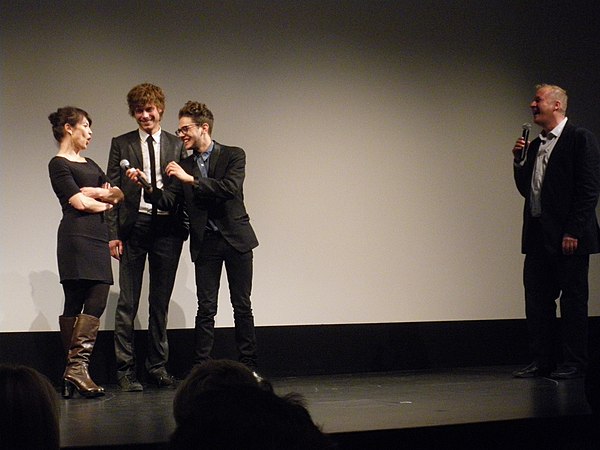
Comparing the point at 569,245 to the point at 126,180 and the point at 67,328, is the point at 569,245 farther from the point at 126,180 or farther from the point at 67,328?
the point at 67,328

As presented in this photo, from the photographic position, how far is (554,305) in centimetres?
455

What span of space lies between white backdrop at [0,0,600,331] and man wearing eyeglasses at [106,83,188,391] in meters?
0.51

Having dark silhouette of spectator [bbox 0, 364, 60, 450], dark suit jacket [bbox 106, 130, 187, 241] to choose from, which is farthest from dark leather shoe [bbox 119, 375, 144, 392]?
dark silhouette of spectator [bbox 0, 364, 60, 450]

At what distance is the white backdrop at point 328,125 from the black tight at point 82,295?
726 mm

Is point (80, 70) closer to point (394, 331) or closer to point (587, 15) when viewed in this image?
point (394, 331)

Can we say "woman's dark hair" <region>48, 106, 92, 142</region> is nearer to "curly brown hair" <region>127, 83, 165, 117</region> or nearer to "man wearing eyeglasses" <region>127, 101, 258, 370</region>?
"curly brown hair" <region>127, 83, 165, 117</region>

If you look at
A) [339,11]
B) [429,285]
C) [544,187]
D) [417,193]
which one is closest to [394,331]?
[429,285]

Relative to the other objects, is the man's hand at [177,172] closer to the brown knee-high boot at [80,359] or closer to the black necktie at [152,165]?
the black necktie at [152,165]

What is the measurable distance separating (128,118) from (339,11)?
4.87 ft

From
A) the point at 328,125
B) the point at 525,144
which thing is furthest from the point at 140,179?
the point at 525,144

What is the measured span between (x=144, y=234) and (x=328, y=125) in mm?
1553

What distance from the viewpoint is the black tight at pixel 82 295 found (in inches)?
160

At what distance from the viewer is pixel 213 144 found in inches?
179

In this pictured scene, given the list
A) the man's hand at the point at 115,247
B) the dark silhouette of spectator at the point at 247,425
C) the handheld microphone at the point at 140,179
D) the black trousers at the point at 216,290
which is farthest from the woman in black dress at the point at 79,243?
the dark silhouette of spectator at the point at 247,425
